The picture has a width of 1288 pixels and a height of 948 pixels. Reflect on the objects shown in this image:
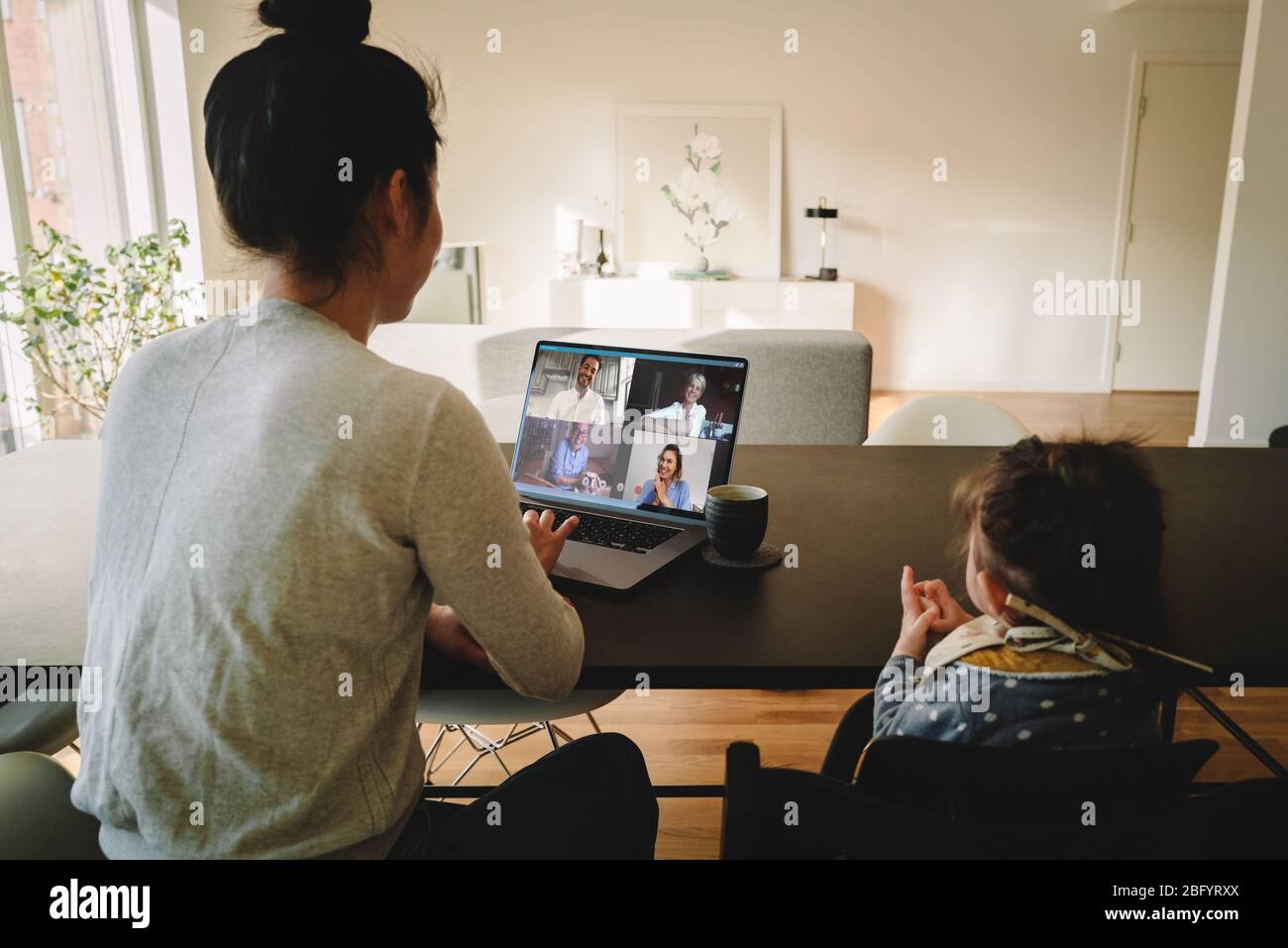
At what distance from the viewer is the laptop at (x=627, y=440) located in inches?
54.7

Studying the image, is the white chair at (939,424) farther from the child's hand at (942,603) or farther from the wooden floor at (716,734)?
the child's hand at (942,603)

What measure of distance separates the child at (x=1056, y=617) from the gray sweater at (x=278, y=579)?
41 centimetres

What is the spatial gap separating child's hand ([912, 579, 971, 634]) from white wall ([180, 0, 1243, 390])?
597cm

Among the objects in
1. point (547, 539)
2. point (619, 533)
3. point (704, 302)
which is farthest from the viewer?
point (704, 302)

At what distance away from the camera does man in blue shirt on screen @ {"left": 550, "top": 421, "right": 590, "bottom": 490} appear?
1.48m

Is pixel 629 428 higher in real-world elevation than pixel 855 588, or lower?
higher

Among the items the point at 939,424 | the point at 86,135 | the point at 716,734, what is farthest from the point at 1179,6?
the point at 86,135

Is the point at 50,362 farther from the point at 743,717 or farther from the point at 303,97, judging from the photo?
the point at 303,97

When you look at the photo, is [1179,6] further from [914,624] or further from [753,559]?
[914,624]

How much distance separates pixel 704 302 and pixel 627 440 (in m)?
5.19

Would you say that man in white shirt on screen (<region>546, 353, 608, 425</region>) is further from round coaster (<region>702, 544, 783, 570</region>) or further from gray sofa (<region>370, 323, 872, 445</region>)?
gray sofa (<region>370, 323, 872, 445</region>)

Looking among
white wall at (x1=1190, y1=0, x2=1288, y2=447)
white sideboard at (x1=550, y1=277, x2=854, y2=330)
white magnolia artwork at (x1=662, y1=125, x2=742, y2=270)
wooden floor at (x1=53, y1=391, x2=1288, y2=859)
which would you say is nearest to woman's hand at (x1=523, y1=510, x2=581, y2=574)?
wooden floor at (x1=53, y1=391, x2=1288, y2=859)

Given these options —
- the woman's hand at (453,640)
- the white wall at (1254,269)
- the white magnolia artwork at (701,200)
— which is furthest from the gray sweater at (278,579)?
the white magnolia artwork at (701,200)

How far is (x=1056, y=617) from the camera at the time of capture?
3.10 feet
